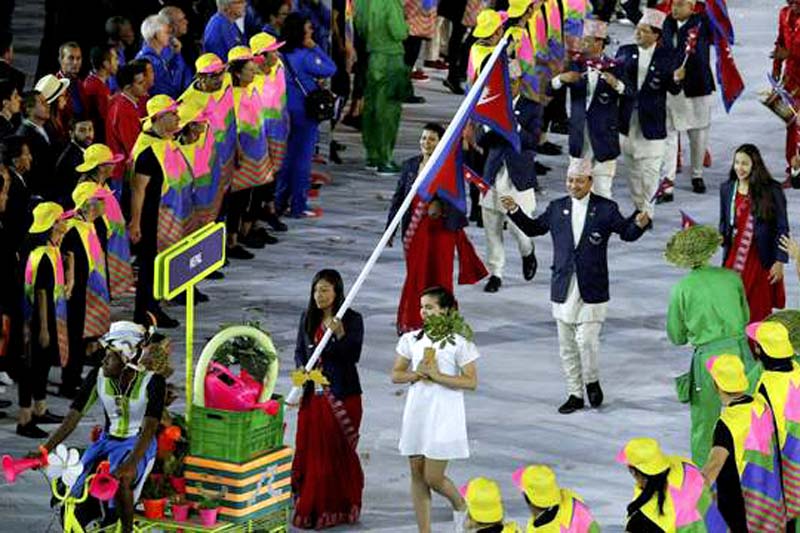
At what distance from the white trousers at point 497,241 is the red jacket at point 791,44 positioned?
15.1 feet

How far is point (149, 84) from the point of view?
71.8 feet

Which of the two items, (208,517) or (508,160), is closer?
(208,517)

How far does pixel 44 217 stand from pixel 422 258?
11.2ft

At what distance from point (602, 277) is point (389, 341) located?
2.52m

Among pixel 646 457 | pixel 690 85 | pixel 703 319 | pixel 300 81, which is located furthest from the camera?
pixel 690 85

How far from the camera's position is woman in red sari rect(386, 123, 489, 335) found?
2038cm

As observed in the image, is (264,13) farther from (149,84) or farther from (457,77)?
(457,77)

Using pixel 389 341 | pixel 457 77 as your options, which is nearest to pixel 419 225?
pixel 389 341

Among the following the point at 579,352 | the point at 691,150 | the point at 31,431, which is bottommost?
the point at 31,431

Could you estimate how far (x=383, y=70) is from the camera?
25.7 metres

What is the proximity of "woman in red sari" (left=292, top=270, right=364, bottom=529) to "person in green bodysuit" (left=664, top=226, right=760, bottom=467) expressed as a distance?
2301 mm

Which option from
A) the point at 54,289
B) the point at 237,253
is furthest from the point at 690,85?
the point at 54,289

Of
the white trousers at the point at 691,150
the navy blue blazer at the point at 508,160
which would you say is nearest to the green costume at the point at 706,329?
the navy blue blazer at the point at 508,160

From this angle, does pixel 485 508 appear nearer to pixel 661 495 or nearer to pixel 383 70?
pixel 661 495
